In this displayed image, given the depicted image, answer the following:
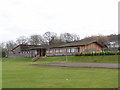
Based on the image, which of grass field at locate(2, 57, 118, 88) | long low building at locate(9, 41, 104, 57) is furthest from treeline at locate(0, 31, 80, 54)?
grass field at locate(2, 57, 118, 88)

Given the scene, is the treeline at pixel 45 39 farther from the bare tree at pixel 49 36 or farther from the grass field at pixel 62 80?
the grass field at pixel 62 80

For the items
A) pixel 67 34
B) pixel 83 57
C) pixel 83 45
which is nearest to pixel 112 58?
pixel 83 57

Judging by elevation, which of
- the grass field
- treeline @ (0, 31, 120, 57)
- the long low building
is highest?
treeline @ (0, 31, 120, 57)

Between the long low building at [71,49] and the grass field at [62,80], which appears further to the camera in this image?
the long low building at [71,49]

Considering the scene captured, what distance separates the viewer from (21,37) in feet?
395

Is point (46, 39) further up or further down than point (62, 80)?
further up

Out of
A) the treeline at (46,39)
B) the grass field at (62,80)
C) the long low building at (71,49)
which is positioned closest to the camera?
the grass field at (62,80)

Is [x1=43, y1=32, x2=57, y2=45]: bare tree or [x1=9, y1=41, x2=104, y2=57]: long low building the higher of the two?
[x1=43, y1=32, x2=57, y2=45]: bare tree

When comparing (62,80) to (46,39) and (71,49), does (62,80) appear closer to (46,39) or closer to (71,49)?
(71,49)

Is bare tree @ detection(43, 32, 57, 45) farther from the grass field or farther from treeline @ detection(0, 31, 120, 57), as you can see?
the grass field

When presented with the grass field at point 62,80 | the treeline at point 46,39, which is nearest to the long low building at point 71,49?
the treeline at point 46,39

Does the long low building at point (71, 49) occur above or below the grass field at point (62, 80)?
above

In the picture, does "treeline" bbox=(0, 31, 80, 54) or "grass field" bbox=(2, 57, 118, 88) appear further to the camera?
"treeline" bbox=(0, 31, 80, 54)

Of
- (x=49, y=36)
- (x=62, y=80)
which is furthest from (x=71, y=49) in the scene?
(x=49, y=36)
